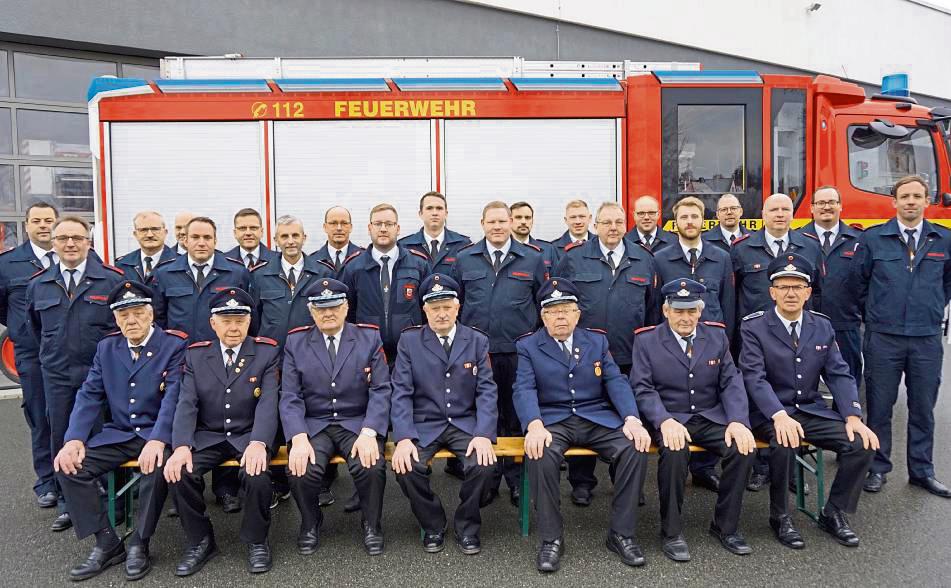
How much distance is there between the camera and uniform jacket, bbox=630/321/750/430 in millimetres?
3434

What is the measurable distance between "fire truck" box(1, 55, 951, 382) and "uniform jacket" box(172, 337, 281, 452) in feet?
6.87

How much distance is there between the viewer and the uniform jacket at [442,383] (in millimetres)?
3492

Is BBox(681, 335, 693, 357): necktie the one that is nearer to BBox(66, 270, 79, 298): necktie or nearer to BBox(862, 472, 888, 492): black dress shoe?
BBox(862, 472, 888, 492): black dress shoe

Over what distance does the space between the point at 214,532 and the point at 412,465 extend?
4.33 ft

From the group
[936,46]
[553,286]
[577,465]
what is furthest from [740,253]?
[936,46]

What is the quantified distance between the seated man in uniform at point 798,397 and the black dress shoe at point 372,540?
2207 mm

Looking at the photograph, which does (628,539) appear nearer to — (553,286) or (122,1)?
(553,286)

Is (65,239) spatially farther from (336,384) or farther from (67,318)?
(336,384)

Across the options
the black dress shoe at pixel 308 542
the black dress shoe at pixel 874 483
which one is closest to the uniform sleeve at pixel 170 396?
the black dress shoe at pixel 308 542

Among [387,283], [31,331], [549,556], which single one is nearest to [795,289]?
[549,556]

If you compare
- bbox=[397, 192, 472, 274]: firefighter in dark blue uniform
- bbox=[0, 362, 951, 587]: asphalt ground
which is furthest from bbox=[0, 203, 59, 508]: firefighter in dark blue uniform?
bbox=[397, 192, 472, 274]: firefighter in dark blue uniform

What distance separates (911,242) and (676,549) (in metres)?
2.64

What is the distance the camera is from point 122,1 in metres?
8.64

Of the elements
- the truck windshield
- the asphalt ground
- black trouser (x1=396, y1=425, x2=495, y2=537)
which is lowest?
the asphalt ground
